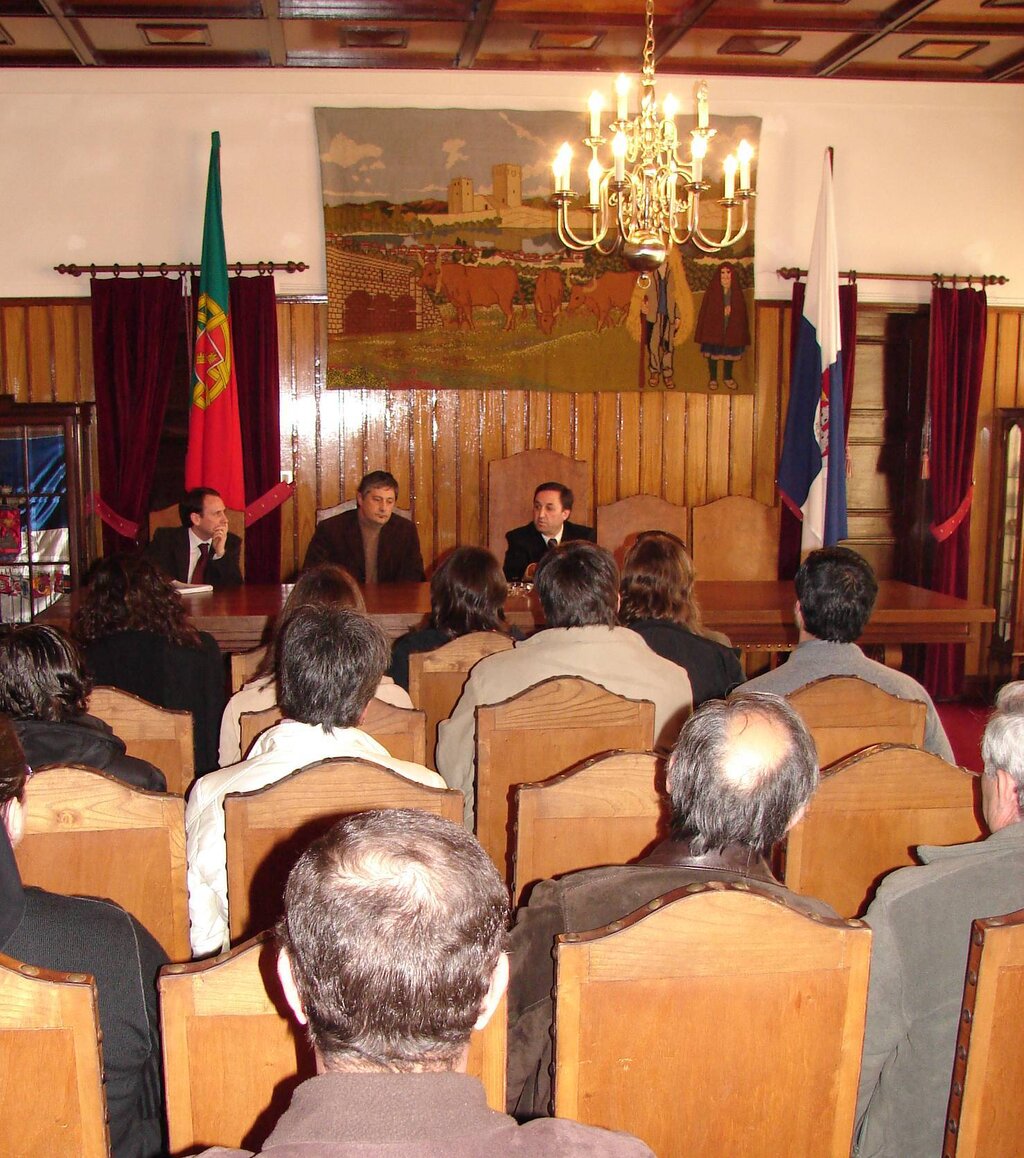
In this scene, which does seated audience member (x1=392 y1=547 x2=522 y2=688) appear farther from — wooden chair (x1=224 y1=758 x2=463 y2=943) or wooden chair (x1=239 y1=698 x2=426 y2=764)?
wooden chair (x1=224 y1=758 x2=463 y2=943)

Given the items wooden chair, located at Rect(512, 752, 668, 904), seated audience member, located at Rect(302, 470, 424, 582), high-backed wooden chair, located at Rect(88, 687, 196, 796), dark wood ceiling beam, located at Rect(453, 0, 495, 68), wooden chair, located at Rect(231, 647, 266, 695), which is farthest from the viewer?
seated audience member, located at Rect(302, 470, 424, 582)

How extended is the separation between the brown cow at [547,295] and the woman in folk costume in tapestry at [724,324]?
936mm

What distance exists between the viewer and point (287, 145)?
685 cm

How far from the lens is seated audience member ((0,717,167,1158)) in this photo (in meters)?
1.60

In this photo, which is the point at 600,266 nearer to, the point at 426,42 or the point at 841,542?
the point at 426,42

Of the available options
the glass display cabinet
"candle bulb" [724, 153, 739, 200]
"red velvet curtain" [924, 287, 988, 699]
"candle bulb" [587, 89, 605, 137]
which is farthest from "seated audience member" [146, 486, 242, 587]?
"red velvet curtain" [924, 287, 988, 699]

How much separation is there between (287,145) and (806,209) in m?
3.36

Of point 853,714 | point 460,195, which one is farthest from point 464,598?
point 460,195

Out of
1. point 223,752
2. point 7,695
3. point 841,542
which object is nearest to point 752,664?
point 841,542

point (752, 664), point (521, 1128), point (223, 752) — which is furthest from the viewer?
point (752, 664)

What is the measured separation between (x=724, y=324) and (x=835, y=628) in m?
4.20

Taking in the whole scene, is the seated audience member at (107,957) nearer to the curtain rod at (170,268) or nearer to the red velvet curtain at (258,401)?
the red velvet curtain at (258,401)

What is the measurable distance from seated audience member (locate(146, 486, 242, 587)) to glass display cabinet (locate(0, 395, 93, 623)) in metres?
1.05

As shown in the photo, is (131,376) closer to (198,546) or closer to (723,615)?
(198,546)
